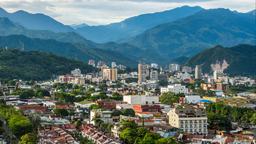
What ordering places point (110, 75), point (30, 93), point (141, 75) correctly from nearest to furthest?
1. point (30, 93)
2. point (141, 75)
3. point (110, 75)

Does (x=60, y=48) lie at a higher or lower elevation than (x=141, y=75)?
higher

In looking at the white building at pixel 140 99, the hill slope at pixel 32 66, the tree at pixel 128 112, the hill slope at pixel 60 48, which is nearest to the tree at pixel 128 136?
the tree at pixel 128 112

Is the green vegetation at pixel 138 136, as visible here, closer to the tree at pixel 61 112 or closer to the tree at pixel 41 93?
the tree at pixel 61 112

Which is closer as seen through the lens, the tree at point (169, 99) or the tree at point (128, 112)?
the tree at point (128, 112)

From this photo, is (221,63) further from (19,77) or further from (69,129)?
(69,129)

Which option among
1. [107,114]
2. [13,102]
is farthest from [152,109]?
[13,102]

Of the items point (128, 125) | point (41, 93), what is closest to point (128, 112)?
point (128, 125)

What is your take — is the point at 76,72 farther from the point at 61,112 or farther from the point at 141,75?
the point at 61,112
